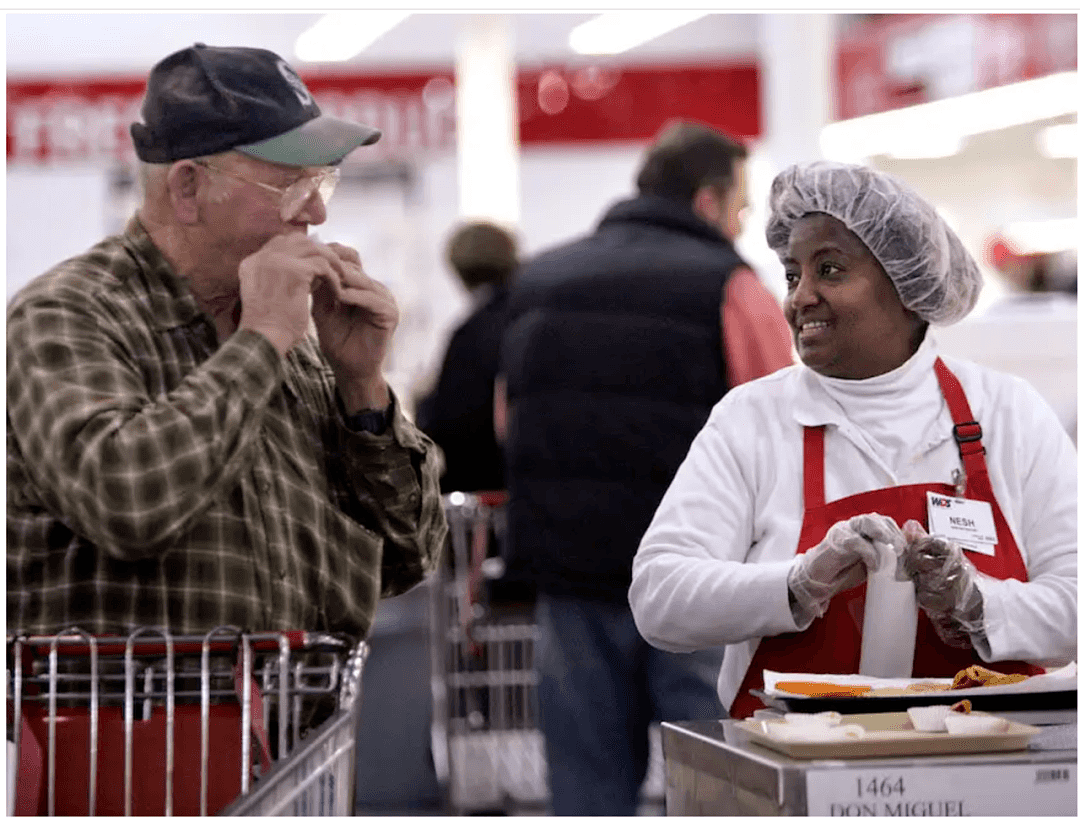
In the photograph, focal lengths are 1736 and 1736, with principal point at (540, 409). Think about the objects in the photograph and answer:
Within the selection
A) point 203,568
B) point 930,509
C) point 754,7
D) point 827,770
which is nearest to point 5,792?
point 203,568

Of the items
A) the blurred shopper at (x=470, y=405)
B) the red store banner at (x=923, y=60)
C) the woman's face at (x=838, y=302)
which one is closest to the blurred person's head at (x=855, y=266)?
the woman's face at (x=838, y=302)

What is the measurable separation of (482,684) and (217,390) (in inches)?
126

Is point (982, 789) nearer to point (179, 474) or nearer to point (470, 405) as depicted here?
point (179, 474)

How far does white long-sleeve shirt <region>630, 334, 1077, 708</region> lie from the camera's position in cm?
200

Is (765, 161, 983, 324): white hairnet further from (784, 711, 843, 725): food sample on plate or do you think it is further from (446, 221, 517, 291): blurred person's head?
(446, 221, 517, 291): blurred person's head

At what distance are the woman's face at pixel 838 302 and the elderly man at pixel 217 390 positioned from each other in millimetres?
505

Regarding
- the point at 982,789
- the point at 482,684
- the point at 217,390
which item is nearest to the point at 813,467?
the point at 982,789

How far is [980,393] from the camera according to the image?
82.4 inches

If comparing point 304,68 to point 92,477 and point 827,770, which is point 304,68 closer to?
point 92,477

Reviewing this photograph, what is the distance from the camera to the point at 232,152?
211cm

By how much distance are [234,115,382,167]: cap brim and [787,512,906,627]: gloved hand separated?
0.73 metres

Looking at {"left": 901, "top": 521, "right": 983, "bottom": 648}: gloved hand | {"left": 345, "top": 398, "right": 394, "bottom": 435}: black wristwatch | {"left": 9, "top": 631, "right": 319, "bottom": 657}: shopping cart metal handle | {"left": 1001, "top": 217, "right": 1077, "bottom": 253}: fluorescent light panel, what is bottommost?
{"left": 9, "top": 631, "right": 319, "bottom": 657}: shopping cart metal handle

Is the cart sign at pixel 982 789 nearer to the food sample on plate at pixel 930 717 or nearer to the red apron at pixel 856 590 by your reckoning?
the food sample on plate at pixel 930 717

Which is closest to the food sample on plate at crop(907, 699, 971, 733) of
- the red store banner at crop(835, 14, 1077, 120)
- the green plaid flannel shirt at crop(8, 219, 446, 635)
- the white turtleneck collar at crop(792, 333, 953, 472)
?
the white turtleneck collar at crop(792, 333, 953, 472)
